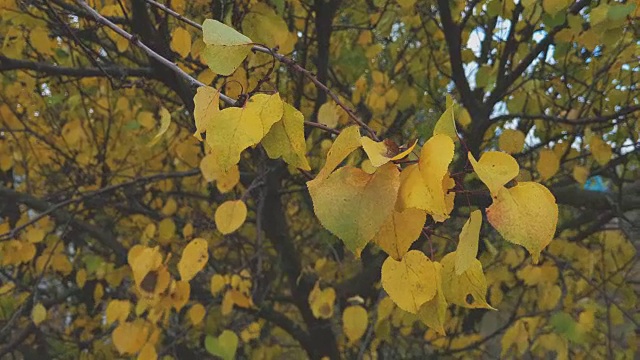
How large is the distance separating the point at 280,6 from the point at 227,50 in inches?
28.9

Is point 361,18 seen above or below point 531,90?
above

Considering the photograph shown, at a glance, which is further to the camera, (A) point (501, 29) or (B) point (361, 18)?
(B) point (361, 18)

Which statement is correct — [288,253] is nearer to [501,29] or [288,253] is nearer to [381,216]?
[501,29]

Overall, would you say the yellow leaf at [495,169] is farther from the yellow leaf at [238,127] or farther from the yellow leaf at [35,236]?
the yellow leaf at [35,236]

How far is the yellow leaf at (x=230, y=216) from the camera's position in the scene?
1.36m

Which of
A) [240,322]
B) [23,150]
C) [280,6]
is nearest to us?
[280,6]

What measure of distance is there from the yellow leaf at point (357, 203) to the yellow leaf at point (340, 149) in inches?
1.0

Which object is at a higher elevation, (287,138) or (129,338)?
(287,138)

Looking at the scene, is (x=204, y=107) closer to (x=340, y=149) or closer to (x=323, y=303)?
(x=340, y=149)

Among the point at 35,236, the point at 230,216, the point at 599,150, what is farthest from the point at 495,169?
the point at 35,236

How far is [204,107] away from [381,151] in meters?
0.25

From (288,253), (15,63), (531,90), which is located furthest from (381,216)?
(531,90)

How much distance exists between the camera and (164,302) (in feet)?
5.57

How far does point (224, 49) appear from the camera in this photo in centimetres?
70
